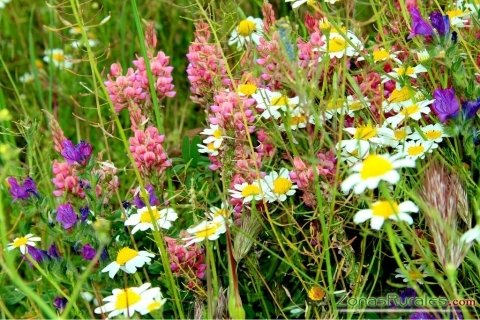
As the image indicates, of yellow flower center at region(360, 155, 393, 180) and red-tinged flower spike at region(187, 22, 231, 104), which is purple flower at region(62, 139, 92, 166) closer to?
red-tinged flower spike at region(187, 22, 231, 104)

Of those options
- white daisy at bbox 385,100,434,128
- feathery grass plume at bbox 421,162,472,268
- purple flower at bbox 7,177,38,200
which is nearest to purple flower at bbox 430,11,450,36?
white daisy at bbox 385,100,434,128

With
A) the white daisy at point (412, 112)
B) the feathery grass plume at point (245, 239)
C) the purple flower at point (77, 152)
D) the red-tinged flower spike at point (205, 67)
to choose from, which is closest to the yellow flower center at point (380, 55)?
the white daisy at point (412, 112)

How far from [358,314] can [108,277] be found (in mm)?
413

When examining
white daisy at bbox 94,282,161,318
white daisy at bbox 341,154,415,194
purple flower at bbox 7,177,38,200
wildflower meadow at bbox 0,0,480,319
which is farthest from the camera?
purple flower at bbox 7,177,38,200

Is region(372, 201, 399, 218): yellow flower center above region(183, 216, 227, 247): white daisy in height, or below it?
above

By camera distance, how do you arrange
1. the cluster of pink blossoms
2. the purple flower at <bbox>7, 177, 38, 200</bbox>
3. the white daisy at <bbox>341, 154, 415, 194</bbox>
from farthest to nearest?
1. the purple flower at <bbox>7, 177, 38, 200</bbox>
2. the cluster of pink blossoms
3. the white daisy at <bbox>341, 154, 415, 194</bbox>

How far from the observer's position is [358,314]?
135 centimetres

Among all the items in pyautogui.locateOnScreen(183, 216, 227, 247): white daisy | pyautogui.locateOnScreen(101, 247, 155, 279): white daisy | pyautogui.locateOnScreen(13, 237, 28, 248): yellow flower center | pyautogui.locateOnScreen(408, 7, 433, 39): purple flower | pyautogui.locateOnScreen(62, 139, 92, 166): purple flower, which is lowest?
pyautogui.locateOnScreen(101, 247, 155, 279): white daisy

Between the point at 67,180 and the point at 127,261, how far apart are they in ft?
0.60

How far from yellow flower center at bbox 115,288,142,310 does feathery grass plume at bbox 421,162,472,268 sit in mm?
405

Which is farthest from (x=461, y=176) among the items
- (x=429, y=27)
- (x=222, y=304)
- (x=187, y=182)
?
(x=187, y=182)

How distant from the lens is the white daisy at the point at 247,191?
1.31 meters

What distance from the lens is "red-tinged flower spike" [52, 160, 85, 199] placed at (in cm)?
142

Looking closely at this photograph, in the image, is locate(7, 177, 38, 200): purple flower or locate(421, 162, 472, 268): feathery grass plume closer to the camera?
locate(421, 162, 472, 268): feathery grass plume
